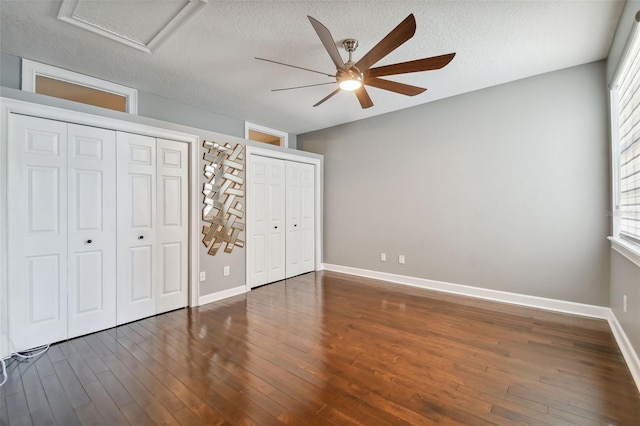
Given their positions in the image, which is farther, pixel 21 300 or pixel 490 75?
pixel 490 75

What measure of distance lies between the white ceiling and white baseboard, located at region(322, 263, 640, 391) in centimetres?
268

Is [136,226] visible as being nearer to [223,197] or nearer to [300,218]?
[223,197]

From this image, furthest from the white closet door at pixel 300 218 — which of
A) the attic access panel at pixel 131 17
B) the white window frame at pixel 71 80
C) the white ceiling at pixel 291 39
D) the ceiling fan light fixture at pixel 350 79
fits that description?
the attic access panel at pixel 131 17

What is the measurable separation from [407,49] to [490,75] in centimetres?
132

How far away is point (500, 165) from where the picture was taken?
12.1ft

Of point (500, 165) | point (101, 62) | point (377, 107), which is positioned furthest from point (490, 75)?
point (101, 62)

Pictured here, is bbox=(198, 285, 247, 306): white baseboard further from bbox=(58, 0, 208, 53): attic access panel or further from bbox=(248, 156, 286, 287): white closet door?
bbox=(58, 0, 208, 53): attic access panel

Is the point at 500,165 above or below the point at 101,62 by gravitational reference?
below

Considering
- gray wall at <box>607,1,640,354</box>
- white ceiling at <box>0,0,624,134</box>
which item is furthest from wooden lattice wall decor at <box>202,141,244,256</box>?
gray wall at <box>607,1,640,354</box>

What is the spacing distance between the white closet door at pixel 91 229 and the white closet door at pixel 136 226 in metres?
0.07

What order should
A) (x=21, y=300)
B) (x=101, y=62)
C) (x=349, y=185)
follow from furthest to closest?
(x=349, y=185) < (x=101, y=62) < (x=21, y=300)

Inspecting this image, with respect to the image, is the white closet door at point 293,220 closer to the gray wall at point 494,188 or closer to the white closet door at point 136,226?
the gray wall at point 494,188

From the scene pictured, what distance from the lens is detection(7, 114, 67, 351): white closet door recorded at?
241 cm

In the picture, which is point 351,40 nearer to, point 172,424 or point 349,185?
point 349,185
